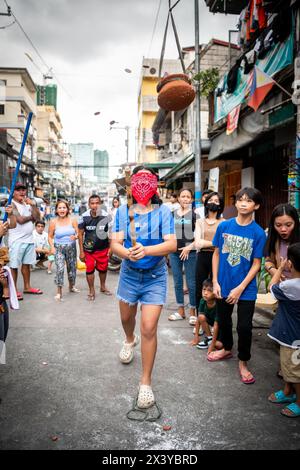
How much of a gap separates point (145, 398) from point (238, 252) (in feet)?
5.27

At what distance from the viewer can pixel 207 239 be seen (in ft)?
15.5

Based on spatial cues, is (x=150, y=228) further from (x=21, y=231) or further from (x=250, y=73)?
(x=250, y=73)

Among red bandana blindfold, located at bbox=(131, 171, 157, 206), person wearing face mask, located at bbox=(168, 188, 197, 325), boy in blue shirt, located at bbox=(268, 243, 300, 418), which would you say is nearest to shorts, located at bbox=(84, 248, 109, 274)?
person wearing face mask, located at bbox=(168, 188, 197, 325)

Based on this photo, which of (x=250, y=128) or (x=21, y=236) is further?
(x=250, y=128)

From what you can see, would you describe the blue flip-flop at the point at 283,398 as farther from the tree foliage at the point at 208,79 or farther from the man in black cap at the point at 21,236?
the tree foliage at the point at 208,79

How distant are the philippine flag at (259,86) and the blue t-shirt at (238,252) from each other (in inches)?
151

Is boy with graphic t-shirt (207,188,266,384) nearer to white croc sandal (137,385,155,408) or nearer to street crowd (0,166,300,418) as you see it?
street crowd (0,166,300,418)

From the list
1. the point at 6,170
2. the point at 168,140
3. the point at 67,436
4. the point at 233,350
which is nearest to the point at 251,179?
the point at 233,350

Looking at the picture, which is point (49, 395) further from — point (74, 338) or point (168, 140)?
point (168, 140)

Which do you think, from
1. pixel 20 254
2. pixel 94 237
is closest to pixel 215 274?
pixel 94 237

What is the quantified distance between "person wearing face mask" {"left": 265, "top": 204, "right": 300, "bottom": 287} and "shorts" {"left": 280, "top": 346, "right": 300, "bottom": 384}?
2.25 ft

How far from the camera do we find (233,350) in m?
4.24

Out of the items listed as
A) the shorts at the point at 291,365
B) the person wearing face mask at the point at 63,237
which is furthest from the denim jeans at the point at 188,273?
the person wearing face mask at the point at 63,237

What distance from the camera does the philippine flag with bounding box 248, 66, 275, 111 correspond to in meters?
6.29
